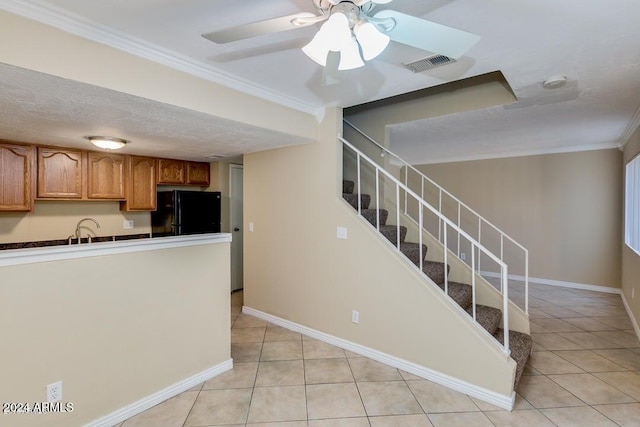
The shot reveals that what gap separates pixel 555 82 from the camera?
230 centimetres

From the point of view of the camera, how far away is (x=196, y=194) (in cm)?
423

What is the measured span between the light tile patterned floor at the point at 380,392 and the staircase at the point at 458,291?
0.21 meters

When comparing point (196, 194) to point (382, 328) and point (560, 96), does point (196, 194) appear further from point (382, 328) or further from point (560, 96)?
point (560, 96)

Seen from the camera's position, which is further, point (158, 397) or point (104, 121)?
point (104, 121)

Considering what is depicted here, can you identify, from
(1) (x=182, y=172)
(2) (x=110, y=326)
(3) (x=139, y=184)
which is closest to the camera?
(2) (x=110, y=326)

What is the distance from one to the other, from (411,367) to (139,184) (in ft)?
12.6

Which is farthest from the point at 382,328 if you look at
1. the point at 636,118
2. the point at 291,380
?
→ the point at 636,118

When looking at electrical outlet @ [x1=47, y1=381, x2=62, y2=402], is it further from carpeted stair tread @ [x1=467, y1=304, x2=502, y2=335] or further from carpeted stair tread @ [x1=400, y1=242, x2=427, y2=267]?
carpeted stair tread @ [x1=467, y1=304, x2=502, y2=335]

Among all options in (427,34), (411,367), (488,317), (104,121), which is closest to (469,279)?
(488,317)

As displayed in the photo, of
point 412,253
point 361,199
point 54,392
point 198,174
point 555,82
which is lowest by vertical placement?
point 54,392

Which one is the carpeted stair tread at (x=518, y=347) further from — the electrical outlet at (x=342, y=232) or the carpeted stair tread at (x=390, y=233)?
the electrical outlet at (x=342, y=232)

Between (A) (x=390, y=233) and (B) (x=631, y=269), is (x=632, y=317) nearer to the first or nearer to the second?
(B) (x=631, y=269)

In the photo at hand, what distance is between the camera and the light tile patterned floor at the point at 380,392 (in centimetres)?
203

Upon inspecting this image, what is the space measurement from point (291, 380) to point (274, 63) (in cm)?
241
